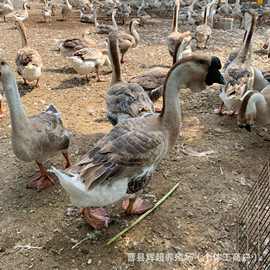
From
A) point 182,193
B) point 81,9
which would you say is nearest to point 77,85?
point 182,193

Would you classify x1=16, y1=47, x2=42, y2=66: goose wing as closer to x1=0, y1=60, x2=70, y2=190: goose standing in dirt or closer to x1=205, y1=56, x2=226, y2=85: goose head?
x1=0, y1=60, x2=70, y2=190: goose standing in dirt

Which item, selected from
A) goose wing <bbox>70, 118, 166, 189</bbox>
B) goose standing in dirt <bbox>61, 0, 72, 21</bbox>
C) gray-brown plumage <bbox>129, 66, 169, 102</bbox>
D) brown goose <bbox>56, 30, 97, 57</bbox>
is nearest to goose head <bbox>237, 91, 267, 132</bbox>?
gray-brown plumage <bbox>129, 66, 169, 102</bbox>

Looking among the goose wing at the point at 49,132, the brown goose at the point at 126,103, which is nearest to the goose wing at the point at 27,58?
the brown goose at the point at 126,103

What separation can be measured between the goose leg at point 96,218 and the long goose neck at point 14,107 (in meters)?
1.21

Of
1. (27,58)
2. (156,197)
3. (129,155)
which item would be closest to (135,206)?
(156,197)

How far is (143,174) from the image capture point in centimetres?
383

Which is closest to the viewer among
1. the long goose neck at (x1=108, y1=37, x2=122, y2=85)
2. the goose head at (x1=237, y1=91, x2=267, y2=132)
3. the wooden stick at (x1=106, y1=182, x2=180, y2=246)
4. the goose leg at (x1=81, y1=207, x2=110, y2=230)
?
the wooden stick at (x1=106, y1=182, x2=180, y2=246)

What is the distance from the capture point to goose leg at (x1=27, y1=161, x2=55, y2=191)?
15.2 feet

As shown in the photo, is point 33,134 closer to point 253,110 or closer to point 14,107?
point 14,107

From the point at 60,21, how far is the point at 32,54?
6.27 m

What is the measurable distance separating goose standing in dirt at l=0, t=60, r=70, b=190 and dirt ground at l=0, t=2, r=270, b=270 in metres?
0.38

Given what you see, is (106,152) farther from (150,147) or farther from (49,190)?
(49,190)

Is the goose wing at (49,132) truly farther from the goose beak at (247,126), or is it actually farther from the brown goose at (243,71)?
the brown goose at (243,71)

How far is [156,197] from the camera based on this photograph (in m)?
4.54
